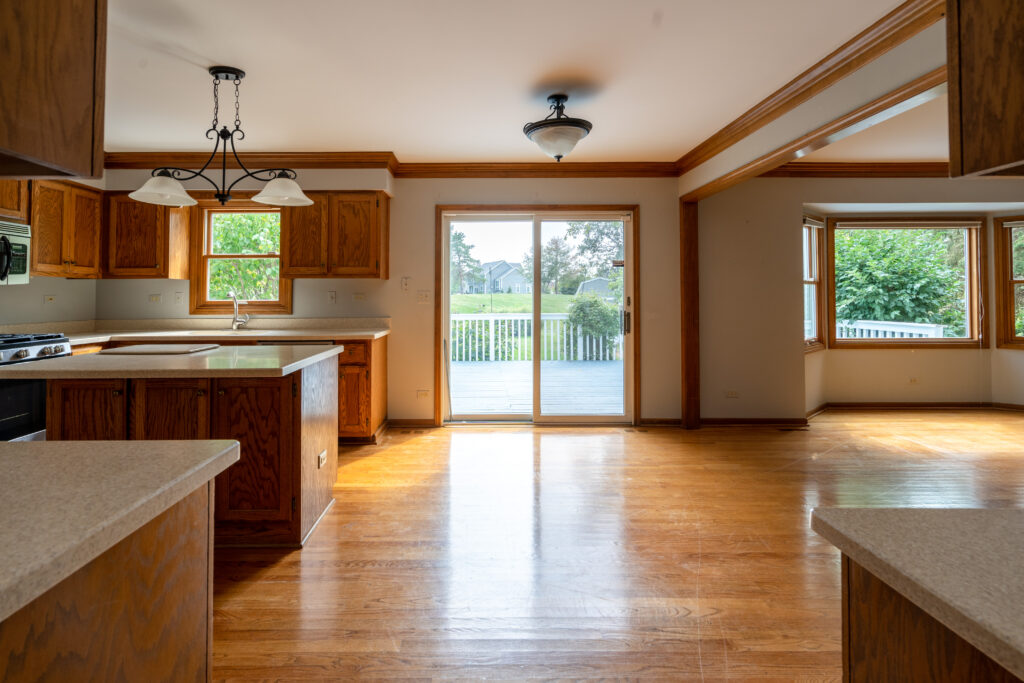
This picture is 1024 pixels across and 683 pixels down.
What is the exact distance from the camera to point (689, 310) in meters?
4.84

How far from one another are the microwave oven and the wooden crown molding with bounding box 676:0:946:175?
5053 mm

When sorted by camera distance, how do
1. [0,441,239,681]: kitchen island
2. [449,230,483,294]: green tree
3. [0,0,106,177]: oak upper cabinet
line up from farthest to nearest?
[449,230,483,294]: green tree → [0,0,106,177]: oak upper cabinet → [0,441,239,681]: kitchen island

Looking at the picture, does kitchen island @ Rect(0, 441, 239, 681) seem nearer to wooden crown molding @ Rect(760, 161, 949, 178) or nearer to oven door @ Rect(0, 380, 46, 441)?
oven door @ Rect(0, 380, 46, 441)

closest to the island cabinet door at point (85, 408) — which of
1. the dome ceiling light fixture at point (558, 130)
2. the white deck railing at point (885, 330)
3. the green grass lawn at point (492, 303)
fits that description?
the dome ceiling light fixture at point (558, 130)

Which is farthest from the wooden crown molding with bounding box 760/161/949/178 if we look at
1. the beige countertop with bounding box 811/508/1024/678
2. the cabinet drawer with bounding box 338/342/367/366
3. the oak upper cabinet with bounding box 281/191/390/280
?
the beige countertop with bounding box 811/508/1024/678


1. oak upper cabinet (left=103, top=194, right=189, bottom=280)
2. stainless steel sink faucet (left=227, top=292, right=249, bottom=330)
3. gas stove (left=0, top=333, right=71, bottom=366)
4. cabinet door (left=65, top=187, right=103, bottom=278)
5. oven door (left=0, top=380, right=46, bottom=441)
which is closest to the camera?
oven door (left=0, top=380, right=46, bottom=441)

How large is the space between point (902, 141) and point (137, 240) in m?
6.47

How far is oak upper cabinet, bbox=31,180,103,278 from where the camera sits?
3.84m

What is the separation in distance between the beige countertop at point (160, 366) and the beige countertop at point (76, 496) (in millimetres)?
1196

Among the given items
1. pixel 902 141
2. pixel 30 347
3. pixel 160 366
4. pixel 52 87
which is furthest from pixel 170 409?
pixel 902 141

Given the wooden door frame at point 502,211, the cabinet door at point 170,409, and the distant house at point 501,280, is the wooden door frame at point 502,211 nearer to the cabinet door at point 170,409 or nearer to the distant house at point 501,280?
the distant house at point 501,280

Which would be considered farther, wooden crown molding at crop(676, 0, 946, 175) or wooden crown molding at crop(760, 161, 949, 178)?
wooden crown molding at crop(760, 161, 949, 178)

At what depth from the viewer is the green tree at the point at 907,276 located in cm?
579

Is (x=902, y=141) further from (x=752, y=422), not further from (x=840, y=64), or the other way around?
(x=752, y=422)
